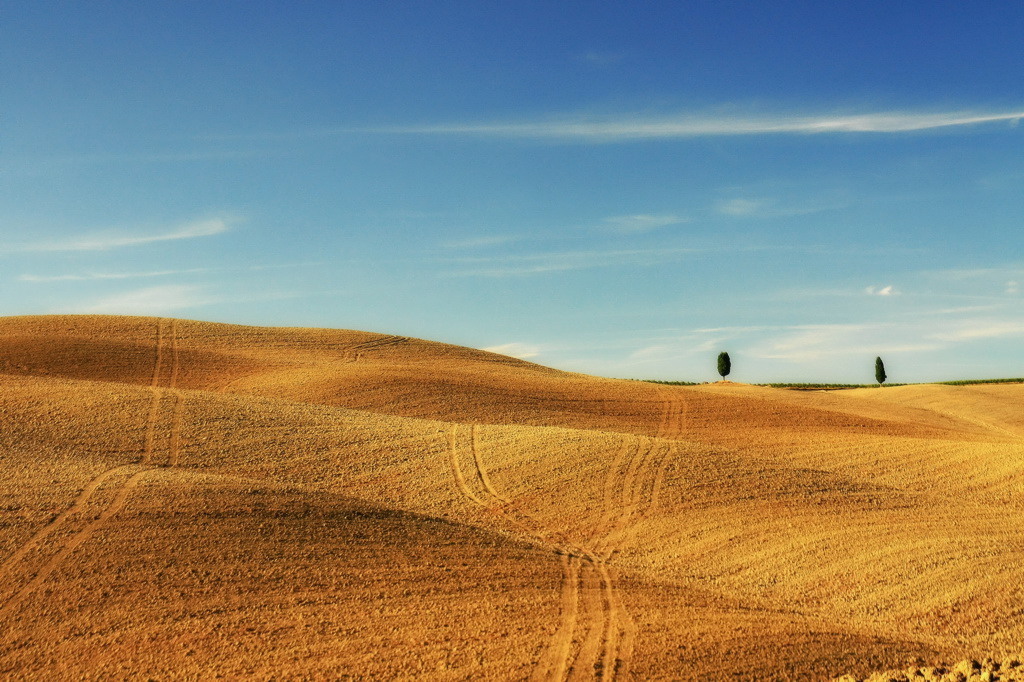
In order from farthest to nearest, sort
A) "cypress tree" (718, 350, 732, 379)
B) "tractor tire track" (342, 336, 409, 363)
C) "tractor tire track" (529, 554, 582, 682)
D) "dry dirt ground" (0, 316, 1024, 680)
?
"cypress tree" (718, 350, 732, 379), "tractor tire track" (342, 336, 409, 363), "dry dirt ground" (0, 316, 1024, 680), "tractor tire track" (529, 554, 582, 682)

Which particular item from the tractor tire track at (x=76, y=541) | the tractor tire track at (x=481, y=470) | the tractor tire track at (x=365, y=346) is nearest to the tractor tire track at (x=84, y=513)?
the tractor tire track at (x=76, y=541)

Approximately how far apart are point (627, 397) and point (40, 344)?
97.7 feet

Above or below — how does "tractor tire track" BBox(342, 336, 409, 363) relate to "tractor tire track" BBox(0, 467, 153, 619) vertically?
above

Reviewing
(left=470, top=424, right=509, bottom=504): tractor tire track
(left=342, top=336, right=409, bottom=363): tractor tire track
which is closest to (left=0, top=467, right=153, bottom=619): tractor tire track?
(left=470, top=424, right=509, bottom=504): tractor tire track

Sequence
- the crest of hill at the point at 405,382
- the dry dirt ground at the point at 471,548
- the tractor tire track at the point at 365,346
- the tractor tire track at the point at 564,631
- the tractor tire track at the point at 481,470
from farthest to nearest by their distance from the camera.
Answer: the tractor tire track at the point at 365,346, the crest of hill at the point at 405,382, the tractor tire track at the point at 481,470, the dry dirt ground at the point at 471,548, the tractor tire track at the point at 564,631

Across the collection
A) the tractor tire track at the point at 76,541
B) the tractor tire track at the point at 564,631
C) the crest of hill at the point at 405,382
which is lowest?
the tractor tire track at the point at 564,631

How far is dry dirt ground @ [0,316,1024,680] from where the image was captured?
12.7m

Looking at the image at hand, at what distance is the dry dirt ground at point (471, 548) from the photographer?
499 inches

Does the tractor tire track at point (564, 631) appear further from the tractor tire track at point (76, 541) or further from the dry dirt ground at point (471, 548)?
the tractor tire track at point (76, 541)

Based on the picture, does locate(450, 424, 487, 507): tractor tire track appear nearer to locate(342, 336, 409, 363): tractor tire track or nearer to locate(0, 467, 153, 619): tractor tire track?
locate(0, 467, 153, 619): tractor tire track

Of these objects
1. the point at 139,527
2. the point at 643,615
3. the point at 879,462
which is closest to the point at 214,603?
the point at 139,527

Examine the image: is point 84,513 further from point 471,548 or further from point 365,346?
point 365,346

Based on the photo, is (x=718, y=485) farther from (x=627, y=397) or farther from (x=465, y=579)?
(x=627, y=397)

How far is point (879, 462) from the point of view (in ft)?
89.0
